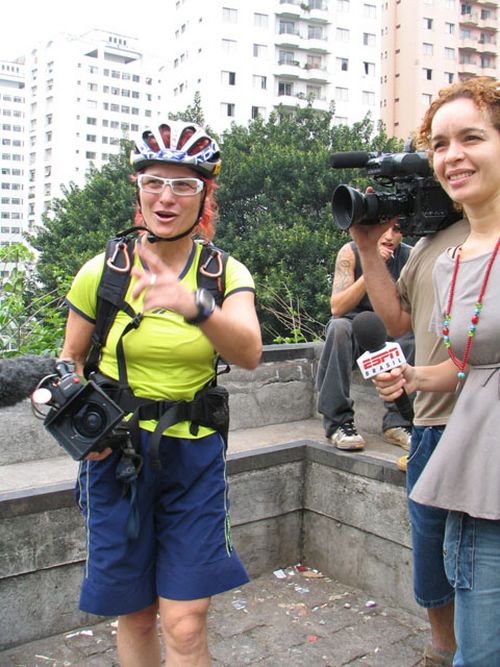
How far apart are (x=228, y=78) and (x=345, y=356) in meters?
65.8

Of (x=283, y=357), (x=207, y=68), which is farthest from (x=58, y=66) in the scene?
(x=283, y=357)

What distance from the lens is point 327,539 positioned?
15.4ft

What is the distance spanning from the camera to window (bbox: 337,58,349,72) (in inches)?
2793

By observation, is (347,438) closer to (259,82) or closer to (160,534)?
(160,534)

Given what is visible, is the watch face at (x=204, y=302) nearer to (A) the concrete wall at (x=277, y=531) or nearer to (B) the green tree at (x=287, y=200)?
(A) the concrete wall at (x=277, y=531)

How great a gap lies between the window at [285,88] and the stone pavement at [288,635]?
69.6 meters

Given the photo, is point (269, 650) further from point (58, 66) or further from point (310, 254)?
point (58, 66)

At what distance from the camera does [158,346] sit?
A: 2.49 m

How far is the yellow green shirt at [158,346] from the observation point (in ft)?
8.21

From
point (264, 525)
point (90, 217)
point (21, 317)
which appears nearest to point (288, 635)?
point (264, 525)

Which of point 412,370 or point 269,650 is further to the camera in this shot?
point 269,650

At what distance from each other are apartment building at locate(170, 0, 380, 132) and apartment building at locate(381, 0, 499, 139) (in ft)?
9.26

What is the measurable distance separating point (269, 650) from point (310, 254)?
78.8ft

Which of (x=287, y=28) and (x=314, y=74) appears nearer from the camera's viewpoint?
(x=314, y=74)
